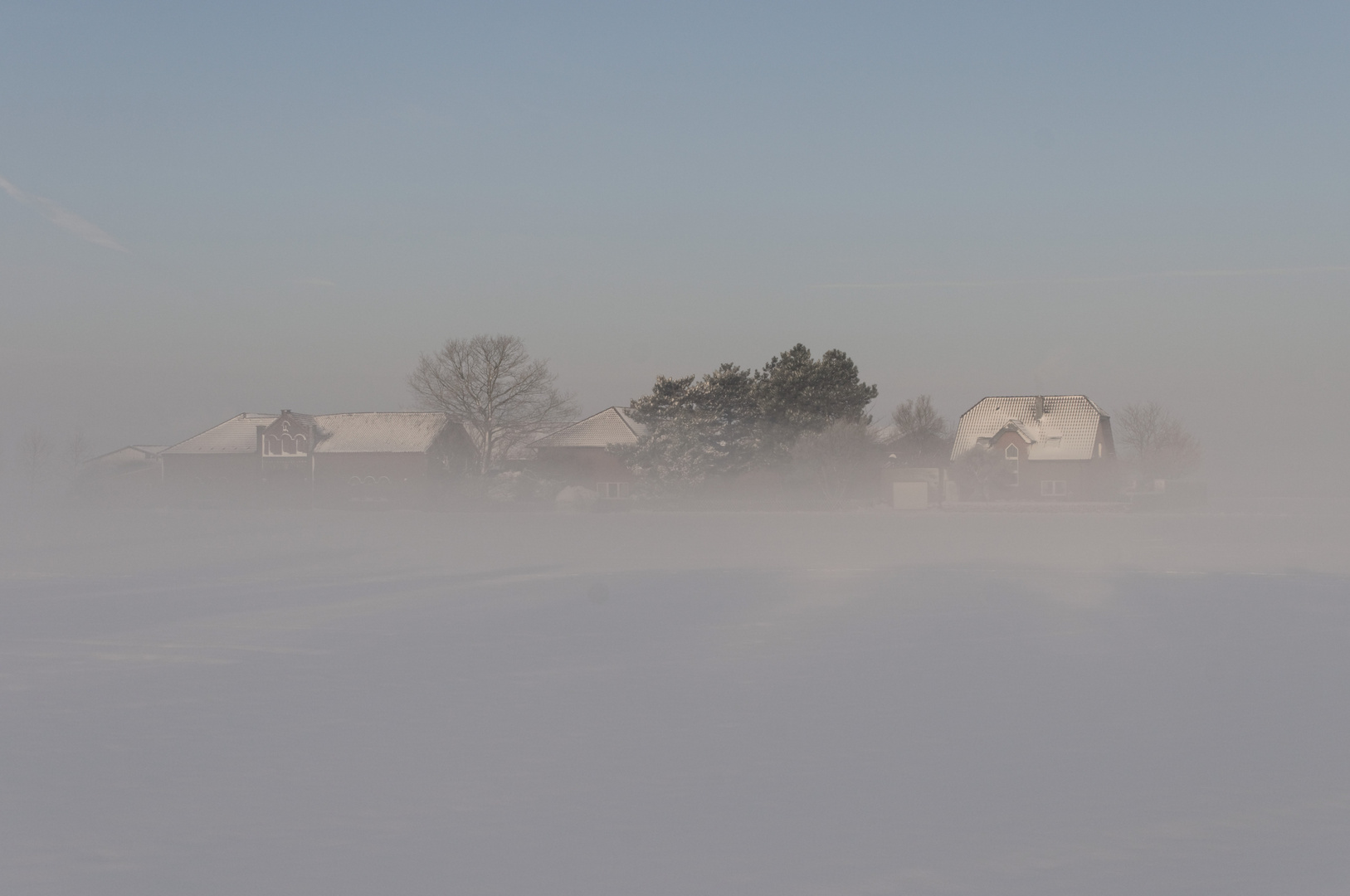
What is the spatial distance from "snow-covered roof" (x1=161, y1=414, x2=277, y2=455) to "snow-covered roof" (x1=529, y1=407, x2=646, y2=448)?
2269cm

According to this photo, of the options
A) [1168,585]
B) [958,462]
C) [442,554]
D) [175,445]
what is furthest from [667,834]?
[175,445]

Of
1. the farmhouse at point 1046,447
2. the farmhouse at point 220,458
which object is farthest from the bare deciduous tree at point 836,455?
the farmhouse at point 220,458

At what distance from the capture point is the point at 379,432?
254 feet

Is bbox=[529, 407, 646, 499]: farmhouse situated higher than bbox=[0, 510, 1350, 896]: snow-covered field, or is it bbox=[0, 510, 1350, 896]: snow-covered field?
bbox=[529, 407, 646, 499]: farmhouse

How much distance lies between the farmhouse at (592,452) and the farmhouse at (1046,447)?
22486 millimetres

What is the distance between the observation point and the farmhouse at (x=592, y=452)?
237ft

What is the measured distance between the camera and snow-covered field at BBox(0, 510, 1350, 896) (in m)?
5.84

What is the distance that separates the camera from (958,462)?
70.4m

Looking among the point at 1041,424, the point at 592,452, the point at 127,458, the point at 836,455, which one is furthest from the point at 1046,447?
the point at 127,458

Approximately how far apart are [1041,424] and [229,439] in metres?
59.2

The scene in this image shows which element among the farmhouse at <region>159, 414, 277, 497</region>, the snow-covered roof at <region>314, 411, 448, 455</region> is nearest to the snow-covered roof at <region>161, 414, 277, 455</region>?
the farmhouse at <region>159, 414, 277, 497</region>

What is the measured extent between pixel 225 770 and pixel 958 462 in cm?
6657

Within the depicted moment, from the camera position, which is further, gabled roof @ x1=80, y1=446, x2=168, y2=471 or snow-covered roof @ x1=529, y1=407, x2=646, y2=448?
gabled roof @ x1=80, y1=446, x2=168, y2=471

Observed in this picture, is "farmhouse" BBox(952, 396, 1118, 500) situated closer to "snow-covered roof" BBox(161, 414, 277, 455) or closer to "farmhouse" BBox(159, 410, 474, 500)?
"farmhouse" BBox(159, 410, 474, 500)
